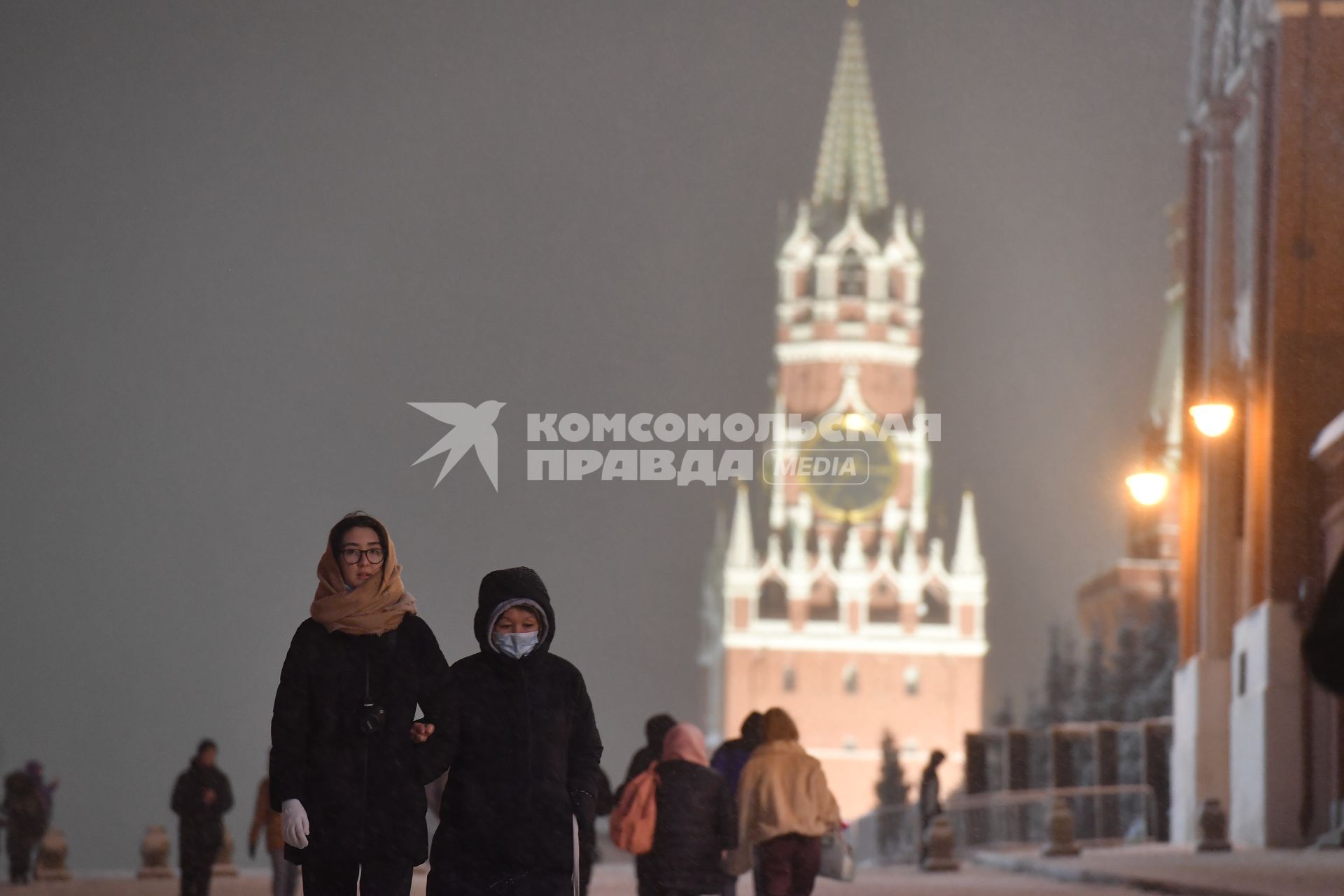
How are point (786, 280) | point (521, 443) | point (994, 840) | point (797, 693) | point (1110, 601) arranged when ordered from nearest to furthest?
point (994, 840) → point (521, 443) → point (1110, 601) → point (797, 693) → point (786, 280)

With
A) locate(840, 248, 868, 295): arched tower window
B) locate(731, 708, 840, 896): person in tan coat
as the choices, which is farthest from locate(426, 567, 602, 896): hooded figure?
locate(840, 248, 868, 295): arched tower window

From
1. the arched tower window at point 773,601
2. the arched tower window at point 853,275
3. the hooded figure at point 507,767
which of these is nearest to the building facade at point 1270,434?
the hooded figure at point 507,767

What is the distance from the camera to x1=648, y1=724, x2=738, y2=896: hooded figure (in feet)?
36.7

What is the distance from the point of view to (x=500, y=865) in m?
7.80

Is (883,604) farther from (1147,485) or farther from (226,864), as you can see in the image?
(1147,485)

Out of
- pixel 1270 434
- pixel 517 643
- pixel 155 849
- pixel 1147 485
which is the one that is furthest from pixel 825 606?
pixel 517 643

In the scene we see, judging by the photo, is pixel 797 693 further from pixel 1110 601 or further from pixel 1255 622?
pixel 1255 622

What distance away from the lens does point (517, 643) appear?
7801mm

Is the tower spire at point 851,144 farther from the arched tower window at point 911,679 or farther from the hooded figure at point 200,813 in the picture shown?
the hooded figure at point 200,813

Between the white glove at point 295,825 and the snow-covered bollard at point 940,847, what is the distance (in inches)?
900

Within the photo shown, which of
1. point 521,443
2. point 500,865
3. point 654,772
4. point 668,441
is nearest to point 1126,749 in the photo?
point 668,441

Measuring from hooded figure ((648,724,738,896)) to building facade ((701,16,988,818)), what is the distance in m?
95.4

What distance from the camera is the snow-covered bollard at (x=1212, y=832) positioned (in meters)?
Result: 26.2

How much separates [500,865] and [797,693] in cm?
10443
